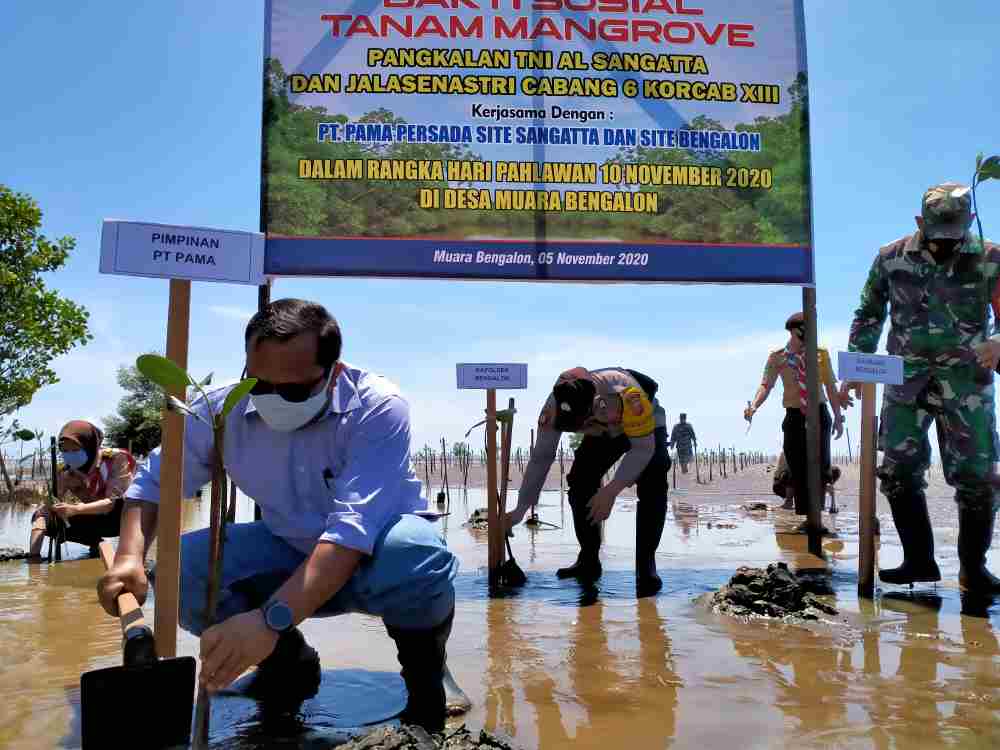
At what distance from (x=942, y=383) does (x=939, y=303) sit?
0.38m

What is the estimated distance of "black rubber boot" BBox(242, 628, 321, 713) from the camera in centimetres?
225

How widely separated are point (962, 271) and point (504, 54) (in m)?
3.19

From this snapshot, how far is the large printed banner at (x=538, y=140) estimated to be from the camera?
509cm

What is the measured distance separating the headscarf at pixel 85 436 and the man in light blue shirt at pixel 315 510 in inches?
150

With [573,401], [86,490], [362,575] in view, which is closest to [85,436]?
[86,490]

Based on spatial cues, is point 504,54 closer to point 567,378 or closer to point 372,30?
point 372,30

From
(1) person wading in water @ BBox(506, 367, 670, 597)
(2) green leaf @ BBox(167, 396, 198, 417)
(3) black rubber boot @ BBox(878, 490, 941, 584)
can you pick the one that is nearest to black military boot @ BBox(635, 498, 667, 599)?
(1) person wading in water @ BBox(506, 367, 670, 597)

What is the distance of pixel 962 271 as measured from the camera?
3.74m

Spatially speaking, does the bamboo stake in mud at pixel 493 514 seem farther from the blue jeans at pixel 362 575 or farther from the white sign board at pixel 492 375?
the blue jeans at pixel 362 575

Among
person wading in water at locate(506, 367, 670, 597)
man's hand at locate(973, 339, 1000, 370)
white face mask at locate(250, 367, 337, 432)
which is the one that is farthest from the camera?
person wading in water at locate(506, 367, 670, 597)

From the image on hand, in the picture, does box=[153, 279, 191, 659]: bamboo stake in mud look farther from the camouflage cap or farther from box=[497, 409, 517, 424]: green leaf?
the camouflage cap

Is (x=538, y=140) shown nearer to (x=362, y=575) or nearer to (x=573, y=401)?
(x=573, y=401)

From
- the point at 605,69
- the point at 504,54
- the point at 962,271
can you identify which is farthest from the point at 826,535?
the point at 504,54

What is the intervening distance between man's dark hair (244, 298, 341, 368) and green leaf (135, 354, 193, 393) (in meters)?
0.25
